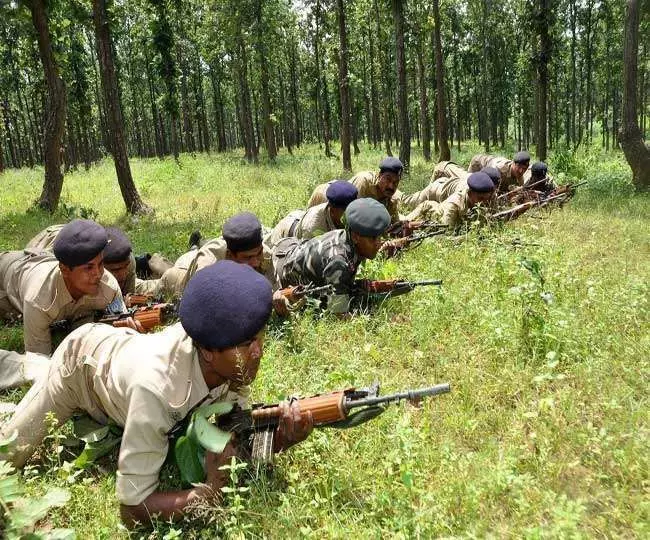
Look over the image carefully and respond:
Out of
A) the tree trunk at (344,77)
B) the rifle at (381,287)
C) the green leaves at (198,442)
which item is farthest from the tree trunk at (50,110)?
the green leaves at (198,442)

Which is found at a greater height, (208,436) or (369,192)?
(369,192)

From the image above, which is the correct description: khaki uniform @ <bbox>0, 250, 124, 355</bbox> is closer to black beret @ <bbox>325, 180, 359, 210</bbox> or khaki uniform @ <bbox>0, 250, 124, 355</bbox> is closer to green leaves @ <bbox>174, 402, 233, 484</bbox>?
green leaves @ <bbox>174, 402, 233, 484</bbox>

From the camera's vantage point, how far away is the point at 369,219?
13.9ft

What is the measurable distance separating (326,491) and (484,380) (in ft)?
4.77

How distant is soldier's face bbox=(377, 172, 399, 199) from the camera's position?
7039 mm

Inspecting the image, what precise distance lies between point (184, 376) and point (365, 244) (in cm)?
245

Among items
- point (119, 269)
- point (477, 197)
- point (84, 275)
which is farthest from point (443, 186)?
point (84, 275)

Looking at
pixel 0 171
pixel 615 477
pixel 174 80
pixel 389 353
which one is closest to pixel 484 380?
pixel 389 353

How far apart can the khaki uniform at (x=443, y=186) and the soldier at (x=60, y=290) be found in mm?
5738

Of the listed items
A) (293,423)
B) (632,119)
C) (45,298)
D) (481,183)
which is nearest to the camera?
(293,423)

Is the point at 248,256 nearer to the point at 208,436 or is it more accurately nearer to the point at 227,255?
the point at 227,255

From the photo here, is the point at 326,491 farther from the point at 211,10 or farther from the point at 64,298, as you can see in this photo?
the point at 211,10

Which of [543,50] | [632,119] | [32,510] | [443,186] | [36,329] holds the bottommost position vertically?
[32,510]

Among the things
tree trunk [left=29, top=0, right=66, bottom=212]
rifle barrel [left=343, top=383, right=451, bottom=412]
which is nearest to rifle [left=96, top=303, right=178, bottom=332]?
rifle barrel [left=343, top=383, right=451, bottom=412]
